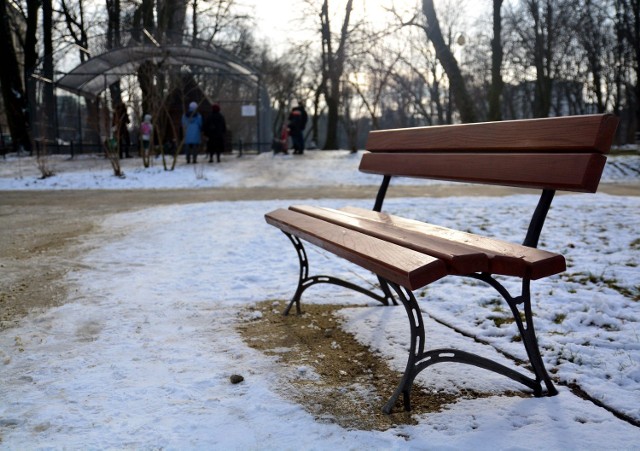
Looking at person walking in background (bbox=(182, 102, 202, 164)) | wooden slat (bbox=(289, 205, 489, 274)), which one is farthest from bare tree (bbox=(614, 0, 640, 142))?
wooden slat (bbox=(289, 205, 489, 274))

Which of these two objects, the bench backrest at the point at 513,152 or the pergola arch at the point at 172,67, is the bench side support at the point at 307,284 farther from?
the pergola arch at the point at 172,67

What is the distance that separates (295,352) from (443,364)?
69cm

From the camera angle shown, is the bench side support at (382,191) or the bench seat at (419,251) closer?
the bench seat at (419,251)

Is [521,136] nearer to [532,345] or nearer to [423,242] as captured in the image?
[423,242]

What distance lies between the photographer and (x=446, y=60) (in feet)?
46.9

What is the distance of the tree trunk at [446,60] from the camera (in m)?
14.1

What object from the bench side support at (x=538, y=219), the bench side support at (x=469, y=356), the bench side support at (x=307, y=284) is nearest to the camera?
the bench side support at (x=469, y=356)

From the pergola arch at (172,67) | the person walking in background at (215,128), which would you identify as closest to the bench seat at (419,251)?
the person walking in background at (215,128)

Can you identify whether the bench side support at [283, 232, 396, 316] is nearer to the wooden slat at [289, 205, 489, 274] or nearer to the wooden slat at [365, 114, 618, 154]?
the wooden slat at [289, 205, 489, 274]

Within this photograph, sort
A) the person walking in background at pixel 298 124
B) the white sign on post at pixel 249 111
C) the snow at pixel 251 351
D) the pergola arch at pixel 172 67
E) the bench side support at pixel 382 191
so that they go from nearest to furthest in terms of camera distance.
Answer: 1. the snow at pixel 251 351
2. the bench side support at pixel 382 191
3. the pergola arch at pixel 172 67
4. the person walking in background at pixel 298 124
5. the white sign on post at pixel 249 111

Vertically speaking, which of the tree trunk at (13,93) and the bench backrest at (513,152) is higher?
the tree trunk at (13,93)

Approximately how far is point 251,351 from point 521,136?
1567 millimetres

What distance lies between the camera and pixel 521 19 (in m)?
34.3

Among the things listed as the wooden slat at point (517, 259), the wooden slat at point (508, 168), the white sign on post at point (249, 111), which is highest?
the white sign on post at point (249, 111)
